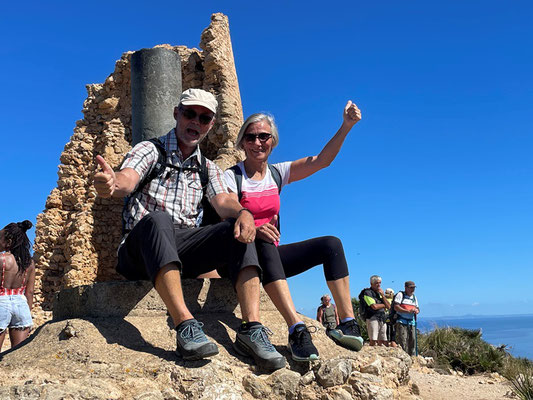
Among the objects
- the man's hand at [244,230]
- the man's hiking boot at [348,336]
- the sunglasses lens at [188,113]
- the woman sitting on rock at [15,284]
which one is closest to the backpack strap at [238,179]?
the sunglasses lens at [188,113]

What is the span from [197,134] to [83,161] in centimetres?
841

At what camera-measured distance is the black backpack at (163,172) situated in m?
3.91

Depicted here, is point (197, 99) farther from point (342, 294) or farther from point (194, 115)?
point (342, 294)

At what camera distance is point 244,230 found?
134 inches

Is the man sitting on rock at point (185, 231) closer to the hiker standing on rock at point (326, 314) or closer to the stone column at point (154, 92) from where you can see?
the stone column at point (154, 92)

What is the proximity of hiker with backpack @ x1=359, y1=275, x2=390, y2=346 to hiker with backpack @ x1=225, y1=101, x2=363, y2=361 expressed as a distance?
692 cm

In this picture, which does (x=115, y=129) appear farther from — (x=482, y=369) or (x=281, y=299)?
(x=482, y=369)

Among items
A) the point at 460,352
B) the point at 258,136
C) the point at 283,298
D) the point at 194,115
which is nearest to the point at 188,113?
the point at 194,115

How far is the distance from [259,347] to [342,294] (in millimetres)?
939

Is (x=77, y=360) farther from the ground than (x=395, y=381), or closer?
farther from the ground

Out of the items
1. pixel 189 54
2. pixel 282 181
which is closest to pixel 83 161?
pixel 189 54

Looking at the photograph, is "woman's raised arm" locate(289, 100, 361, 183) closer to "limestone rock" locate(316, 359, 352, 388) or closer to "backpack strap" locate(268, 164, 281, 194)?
"backpack strap" locate(268, 164, 281, 194)

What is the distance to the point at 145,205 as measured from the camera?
12.8 feet

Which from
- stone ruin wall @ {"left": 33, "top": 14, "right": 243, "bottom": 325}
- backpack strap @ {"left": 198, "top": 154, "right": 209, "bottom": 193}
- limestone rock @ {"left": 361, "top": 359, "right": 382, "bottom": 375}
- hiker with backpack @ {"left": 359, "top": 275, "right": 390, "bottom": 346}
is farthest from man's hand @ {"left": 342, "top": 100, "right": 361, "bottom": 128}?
hiker with backpack @ {"left": 359, "top": 275, "right": 390, "bottom": 346}
